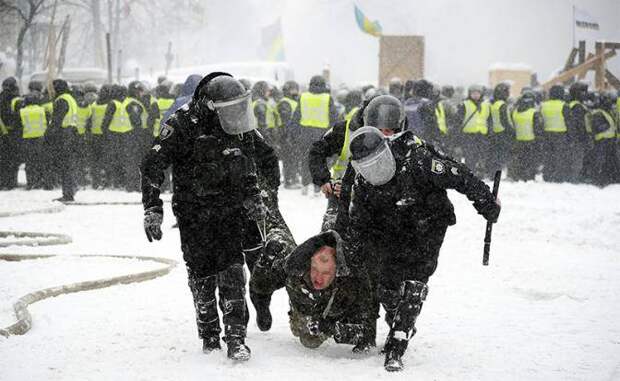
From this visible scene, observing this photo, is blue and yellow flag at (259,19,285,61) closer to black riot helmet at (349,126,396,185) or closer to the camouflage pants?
the camouflage pants

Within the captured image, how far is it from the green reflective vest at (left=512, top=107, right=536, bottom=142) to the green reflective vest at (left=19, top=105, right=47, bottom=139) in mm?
8787

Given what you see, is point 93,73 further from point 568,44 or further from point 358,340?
point 568,44

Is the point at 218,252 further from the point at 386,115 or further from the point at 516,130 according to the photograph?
the point at 516,130

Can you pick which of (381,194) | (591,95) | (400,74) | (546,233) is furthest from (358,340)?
(400,74)

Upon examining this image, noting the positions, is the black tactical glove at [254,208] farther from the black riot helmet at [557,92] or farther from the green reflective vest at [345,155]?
the black riot helmet at [557,92]

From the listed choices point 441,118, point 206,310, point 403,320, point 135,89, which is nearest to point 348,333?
point 403,320

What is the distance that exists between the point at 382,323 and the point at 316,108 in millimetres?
9144

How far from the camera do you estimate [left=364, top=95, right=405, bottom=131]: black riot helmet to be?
5.87m

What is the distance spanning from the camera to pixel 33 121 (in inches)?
620

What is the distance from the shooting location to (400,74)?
85.3 ft

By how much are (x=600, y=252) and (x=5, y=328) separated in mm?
6632

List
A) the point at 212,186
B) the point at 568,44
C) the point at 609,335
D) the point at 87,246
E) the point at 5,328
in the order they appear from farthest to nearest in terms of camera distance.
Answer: the point at 568,44 → the point at 87,246 → the point at 609,335 → the point at 5,328 → the point at 212,186

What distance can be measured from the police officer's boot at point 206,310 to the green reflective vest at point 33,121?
11.2 meters

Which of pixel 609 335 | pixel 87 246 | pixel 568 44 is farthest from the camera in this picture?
pixel 568 44
